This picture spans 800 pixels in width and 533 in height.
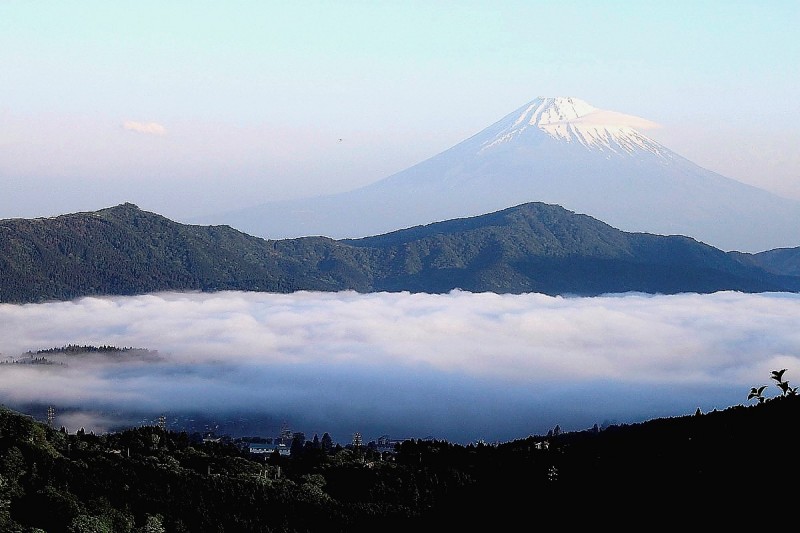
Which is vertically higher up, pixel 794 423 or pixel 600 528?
pixel 794 423

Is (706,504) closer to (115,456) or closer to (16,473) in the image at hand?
(16,473)

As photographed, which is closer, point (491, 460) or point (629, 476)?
point (629, 476)

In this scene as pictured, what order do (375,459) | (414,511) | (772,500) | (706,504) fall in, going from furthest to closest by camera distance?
(375,459) → (414,511) → (706,504) → (772,500)

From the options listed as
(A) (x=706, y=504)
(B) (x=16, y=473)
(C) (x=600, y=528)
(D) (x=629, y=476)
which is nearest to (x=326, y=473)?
(B) (x=16, y=473)

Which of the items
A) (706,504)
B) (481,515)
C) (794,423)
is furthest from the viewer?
(481,515)

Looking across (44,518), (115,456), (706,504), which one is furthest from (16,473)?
(706,504)

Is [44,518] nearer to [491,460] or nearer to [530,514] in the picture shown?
[530,514]
